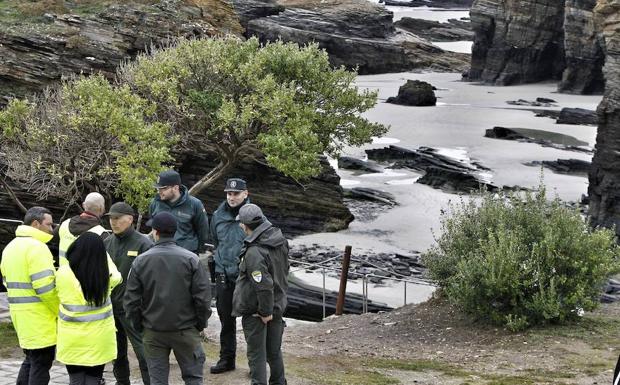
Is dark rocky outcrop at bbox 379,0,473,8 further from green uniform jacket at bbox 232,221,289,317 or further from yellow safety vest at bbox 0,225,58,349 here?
yellow safety vest at bbox 0,225,58,349

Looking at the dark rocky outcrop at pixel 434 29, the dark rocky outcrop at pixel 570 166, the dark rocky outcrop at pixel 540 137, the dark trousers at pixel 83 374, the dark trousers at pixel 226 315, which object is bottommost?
the dark rocky outcrop at pixel 434 29

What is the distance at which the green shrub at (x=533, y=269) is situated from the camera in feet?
45.1

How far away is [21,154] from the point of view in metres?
20.5

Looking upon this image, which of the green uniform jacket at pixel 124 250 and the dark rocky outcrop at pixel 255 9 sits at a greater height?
the green uniform jacket at pixel 124 250

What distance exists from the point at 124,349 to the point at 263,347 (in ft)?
4.58

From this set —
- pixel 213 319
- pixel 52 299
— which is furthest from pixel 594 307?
pixel 52 299

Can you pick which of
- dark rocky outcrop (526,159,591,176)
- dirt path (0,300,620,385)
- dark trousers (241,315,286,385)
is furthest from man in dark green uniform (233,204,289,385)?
dark rocky outcrop (526,159,591,176)

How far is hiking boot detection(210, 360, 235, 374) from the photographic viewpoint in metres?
10.9

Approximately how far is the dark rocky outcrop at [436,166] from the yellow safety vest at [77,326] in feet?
105

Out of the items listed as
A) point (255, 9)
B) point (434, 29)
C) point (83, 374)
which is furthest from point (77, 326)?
point (434, 29)

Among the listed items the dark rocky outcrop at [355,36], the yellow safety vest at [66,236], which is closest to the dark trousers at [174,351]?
the yellow safety vest at [66,236]

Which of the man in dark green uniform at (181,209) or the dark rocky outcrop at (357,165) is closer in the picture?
the man in dark green uniform at (181,209)

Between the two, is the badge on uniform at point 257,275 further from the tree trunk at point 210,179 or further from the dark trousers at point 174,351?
the tree trunk at point 210,179

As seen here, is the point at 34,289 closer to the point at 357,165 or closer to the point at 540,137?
the point at 357,165
